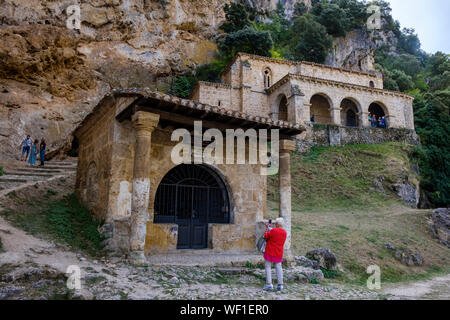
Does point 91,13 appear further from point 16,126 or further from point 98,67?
point 16,126

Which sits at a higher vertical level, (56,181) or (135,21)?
(135,21)

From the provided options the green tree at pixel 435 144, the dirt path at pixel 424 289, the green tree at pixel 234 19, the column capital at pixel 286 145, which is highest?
the green tree at pixel 234 19

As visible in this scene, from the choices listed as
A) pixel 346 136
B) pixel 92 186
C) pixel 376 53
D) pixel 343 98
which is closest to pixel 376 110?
pixel 343 98

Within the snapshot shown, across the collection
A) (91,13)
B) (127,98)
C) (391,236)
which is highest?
(91,13)

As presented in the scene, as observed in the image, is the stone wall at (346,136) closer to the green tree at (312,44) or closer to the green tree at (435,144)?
the green tree at (435,144)

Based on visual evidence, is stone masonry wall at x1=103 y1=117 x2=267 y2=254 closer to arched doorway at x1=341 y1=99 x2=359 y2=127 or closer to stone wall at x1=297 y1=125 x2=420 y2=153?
stone wall at x1=297 y1=125 x2=420 y2=153

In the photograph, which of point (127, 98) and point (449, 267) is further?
point (449, 267)

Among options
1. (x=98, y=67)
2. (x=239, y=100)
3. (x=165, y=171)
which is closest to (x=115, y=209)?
(x=165, y=171)

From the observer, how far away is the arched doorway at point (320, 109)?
33.4m

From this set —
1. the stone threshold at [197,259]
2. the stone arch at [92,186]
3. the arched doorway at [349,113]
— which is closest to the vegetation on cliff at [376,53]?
the arched doorway at [349,113]

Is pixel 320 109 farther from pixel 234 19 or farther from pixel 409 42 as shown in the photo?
pixel 409 42

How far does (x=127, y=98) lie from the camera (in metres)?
7.95

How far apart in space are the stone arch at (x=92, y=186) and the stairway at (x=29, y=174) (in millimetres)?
2392

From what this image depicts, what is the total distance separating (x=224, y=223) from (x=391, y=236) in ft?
28.9
